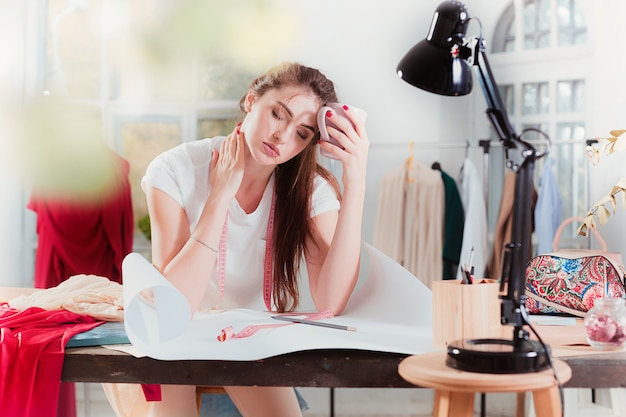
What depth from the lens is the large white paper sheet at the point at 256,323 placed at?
5.08 ft

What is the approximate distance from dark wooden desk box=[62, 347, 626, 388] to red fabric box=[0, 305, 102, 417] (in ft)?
0.11

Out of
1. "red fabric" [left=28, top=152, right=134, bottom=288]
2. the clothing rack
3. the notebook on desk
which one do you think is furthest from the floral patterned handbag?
"red fabric" [left=28, top=152, right=134, bottom=288]

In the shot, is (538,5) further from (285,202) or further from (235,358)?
(235,358)

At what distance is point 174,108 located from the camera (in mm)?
3719

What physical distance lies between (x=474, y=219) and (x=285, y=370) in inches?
85.0

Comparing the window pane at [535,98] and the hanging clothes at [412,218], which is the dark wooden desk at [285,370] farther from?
the window pane at [535,98]

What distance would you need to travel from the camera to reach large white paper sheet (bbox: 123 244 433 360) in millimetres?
1547

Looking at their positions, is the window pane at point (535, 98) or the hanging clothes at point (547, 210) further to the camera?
the window pane at point (535, 98)

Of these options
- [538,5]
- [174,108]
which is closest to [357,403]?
[174,108]

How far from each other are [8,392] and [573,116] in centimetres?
289

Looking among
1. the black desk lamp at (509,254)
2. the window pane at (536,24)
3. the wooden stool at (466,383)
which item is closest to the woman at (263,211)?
the black desk lamp at (509,254)

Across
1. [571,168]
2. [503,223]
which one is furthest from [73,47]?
[571,168]

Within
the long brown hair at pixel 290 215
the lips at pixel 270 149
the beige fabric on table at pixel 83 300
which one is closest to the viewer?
the beige fabric on table at pixel 83 300

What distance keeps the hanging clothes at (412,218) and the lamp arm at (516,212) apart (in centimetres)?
218
